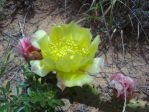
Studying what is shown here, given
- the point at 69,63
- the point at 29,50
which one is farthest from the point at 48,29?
the point at 69,63

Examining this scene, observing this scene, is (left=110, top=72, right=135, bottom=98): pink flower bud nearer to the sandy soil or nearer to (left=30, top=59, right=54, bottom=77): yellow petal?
(left=30, top=59, right=54, bottom=77): yellow petal

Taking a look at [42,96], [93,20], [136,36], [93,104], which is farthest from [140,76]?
[42,96]

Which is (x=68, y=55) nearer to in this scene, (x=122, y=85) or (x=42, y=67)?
(x=42, y=67)

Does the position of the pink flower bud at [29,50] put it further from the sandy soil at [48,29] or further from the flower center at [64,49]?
the sandy soil at [48,29]

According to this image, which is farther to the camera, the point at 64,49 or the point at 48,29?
the point at 48,29

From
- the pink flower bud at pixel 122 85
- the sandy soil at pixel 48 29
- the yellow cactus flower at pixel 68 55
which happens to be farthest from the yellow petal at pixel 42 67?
the sandy soil at pixel 48 29

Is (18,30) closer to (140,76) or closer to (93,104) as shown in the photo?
(140,76)

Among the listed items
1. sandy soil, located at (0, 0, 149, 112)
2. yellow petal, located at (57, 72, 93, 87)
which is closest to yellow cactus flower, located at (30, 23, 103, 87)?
yellow petal, located at (57, 72, 93, 87)
